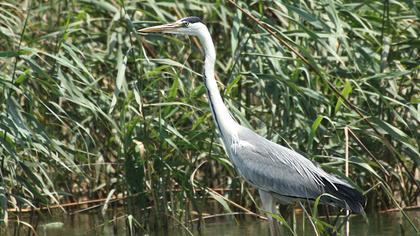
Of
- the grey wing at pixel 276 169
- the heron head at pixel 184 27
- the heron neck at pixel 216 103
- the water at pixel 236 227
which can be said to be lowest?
the water at pixel 236 227

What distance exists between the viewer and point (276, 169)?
6.27 m

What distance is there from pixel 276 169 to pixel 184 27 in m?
1.14

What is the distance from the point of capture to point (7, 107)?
6.27 m

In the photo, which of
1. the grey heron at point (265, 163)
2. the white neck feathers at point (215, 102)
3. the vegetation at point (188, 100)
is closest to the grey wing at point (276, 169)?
the grey heron at point (265, 163)

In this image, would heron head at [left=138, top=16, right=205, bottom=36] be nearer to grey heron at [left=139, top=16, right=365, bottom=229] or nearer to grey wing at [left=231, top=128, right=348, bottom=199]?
grey heron at [left=139, top=16, right=365, bottom=229]

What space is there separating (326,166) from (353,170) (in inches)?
28.7

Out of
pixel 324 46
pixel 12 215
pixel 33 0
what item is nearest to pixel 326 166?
pixel 324 46

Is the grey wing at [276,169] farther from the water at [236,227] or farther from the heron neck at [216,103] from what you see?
the water at [236,227]

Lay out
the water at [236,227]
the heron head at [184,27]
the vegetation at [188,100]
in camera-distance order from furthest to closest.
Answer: the water at [236,227]
the vegetation at [188,100]
the heron head at [184,27]

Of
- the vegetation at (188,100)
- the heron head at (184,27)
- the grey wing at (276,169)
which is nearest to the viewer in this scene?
the grey wing at (276,169)

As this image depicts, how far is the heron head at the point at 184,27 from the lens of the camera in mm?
6410

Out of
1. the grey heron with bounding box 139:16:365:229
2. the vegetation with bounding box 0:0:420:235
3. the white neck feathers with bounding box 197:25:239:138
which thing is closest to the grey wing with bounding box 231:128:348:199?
the grey heron with bounding box 139:16:365:229

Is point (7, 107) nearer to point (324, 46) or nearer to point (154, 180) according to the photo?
point (154, 180)

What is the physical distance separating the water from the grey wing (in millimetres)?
728
